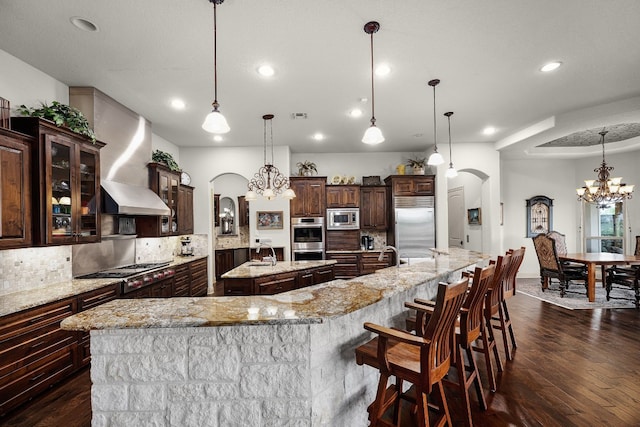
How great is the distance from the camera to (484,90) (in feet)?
12.0

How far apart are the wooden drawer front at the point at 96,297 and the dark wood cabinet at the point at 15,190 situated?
2.13 feet

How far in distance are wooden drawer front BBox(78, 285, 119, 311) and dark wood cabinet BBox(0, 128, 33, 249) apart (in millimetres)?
650

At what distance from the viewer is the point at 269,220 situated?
6.12 meters

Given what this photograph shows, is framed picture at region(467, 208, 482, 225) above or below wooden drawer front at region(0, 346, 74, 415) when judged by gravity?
above

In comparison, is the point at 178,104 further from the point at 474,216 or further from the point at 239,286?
the point at 474,216

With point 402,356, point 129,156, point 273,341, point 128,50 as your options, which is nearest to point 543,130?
point 402,356

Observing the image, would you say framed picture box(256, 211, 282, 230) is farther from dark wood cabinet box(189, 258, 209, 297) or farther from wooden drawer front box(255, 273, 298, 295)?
wooden drawer front box(255, 273, 298, 295)

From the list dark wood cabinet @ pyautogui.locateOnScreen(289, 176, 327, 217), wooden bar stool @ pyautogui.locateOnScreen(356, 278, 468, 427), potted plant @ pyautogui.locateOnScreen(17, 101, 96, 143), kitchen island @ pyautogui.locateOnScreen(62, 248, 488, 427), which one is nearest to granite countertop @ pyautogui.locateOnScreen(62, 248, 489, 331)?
kitchen island @ pyautogui.locateOnScreen(62, 248, 488, 427)

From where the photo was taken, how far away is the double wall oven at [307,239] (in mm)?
6199

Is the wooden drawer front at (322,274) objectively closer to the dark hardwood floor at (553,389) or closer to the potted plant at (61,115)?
the dark hardwood floor at (553,389)

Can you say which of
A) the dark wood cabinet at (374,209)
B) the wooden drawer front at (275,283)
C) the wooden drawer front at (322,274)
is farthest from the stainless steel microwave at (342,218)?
the wooden drawer front at (275,283)

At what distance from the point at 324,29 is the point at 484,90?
7.73ft

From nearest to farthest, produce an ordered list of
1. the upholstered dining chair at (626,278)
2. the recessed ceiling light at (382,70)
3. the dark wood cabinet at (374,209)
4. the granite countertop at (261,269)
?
the recessed ceiling light at (382,70)
the granite countertop at (261,269)
the upholstered dining chair at (626,278)
the dark wood cabinet at (374,209)

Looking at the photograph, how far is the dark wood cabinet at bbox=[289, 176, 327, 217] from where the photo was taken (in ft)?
20.6
